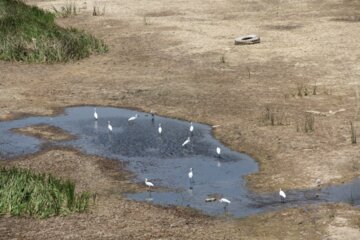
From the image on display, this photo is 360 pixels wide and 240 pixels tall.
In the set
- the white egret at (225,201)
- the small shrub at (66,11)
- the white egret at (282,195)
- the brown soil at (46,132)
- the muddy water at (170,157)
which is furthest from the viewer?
the small shrub at (66,11)

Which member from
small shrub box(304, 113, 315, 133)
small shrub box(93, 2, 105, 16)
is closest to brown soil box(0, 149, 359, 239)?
small shrub box(304, 113, 315, 133)

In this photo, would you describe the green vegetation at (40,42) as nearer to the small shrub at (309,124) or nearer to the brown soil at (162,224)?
the small shrub at (309,124)

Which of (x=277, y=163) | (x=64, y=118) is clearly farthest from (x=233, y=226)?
(x=64, y=118)

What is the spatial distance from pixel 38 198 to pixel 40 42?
15.7m

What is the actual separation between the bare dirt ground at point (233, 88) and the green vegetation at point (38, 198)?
299mm

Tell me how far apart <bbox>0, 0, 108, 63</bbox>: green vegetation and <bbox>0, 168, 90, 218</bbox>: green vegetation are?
1420 centimetres

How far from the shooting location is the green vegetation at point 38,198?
1525cm

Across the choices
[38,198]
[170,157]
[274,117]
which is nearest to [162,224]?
[38,198]

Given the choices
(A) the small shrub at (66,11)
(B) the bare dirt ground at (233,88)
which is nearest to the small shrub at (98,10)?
(B) the bare dirt ground at (233,88)

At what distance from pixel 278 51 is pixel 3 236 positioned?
17.7 metres

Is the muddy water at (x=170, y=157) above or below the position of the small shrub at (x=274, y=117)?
below

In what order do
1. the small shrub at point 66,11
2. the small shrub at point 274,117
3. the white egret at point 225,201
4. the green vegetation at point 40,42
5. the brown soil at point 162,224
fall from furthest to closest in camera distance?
the small shrub at point 66,11 < the green vegetation at point 40,42 < the small shrub at point 274,117 < the white egret at point 225,201 < the brown soil at point 162,224

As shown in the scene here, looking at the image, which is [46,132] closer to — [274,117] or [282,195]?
[274,117]

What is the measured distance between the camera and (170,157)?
63.9 ft
